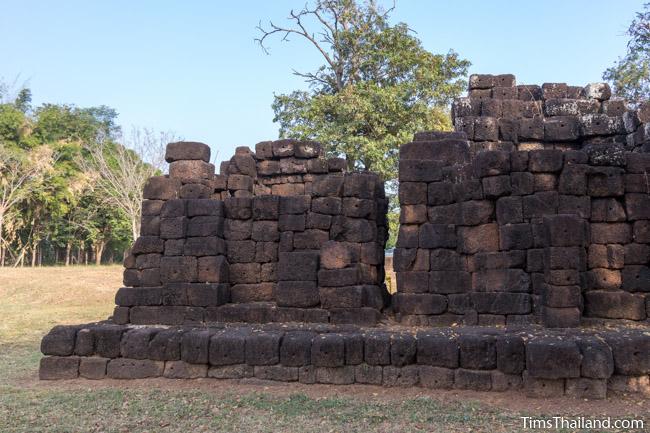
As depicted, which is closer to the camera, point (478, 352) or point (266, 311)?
point (478, 352)

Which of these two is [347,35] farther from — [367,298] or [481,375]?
[481,375]

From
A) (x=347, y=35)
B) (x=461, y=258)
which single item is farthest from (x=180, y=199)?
(x=347, y=35)

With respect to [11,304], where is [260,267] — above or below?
above

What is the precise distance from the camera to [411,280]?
9898 mm

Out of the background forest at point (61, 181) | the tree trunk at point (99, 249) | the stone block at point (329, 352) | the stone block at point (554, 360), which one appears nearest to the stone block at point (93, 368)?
the stone block at point (329, 352)

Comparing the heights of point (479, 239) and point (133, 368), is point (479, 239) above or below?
above

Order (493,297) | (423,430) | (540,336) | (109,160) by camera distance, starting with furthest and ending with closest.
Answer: (109,160), (493,297), (540,336), (423,430)

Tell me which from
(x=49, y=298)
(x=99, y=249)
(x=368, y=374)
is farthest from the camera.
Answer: (x=99, y=249)

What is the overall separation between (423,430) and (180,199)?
6.66m

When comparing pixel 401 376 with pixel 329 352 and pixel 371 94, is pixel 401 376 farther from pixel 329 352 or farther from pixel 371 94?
pixel 371 94

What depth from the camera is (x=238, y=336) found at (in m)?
8.68

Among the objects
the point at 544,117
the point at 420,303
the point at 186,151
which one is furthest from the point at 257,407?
the point at 544,117

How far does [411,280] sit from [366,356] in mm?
2208

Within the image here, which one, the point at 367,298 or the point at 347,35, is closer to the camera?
the point at 367,298
